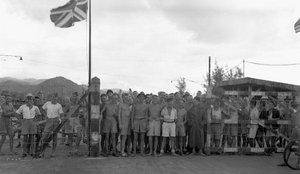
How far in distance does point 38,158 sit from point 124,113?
288 centimetres

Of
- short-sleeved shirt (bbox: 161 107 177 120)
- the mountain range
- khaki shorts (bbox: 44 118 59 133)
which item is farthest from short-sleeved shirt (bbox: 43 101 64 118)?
short-sleeved shirt (bbox: 161 107 177 120)

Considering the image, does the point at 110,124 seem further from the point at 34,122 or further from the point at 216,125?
the point at 216,125

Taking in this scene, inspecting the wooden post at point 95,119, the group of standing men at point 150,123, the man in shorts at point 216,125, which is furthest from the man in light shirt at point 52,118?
the man in shorts at point 216,125

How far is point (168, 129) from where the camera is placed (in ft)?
46.2

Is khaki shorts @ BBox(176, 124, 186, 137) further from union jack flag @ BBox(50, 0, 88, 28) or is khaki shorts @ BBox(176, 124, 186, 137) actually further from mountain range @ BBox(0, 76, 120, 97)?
union jack flag @ BBox(50, 0, 88, 28)

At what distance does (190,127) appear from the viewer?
14.7 metres

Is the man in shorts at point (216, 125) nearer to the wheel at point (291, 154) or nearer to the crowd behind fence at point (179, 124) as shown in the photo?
the crowd behind fence at point (179, 124)

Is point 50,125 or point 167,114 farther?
point 167,114

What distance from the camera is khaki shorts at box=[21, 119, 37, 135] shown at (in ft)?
44.2

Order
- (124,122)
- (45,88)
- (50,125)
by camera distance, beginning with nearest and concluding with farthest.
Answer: (50,125) < (124,122) < (45,88)

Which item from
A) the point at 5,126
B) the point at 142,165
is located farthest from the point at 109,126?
the point at 5,126

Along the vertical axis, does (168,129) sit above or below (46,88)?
below

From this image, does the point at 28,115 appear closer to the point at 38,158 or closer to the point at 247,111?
the point at 38,158

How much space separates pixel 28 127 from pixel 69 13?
152 inches
